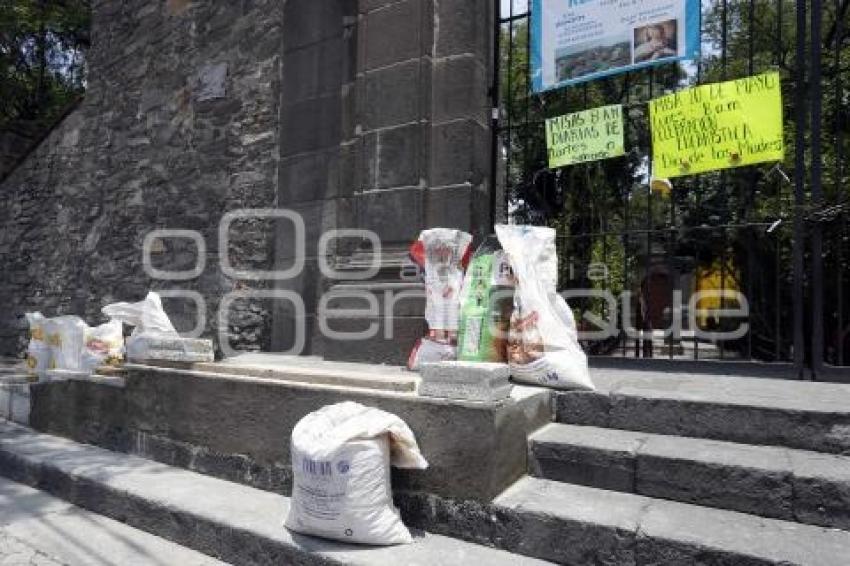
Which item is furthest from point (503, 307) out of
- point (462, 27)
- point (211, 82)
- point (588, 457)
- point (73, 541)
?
point (211, 82)

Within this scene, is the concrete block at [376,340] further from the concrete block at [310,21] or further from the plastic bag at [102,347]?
the concrete block at [310,21]

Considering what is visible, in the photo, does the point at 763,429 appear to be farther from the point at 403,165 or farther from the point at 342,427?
the point at 403,165

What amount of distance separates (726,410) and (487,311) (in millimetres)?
1244

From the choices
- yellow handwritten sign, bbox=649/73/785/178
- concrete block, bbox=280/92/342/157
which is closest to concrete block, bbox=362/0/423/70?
concrete block, bbox=280/92/342/157

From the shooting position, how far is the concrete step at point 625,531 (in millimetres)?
2027

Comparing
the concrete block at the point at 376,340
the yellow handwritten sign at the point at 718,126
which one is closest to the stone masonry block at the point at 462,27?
the yellow handwritten sign at the point at 718,126

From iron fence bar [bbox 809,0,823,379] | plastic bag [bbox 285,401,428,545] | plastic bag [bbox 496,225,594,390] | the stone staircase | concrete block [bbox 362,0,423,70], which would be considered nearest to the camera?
the stone staircase

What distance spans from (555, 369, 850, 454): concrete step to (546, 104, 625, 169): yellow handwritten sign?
5.99 ft

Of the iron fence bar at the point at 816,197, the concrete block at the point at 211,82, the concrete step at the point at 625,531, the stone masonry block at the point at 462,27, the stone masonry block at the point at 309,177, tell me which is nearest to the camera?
the concrete step at the point at 625,531

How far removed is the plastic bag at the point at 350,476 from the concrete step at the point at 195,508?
2.7 inches

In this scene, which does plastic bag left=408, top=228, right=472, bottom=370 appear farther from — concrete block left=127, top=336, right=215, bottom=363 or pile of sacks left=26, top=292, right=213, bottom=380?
pile of sacks left=26, top=292, right=213, bottom=380

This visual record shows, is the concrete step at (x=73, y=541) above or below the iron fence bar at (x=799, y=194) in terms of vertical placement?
below

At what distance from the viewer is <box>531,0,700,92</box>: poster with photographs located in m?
4.17

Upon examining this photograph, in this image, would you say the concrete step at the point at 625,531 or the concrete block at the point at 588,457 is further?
the concrete block at the point at 588,457
